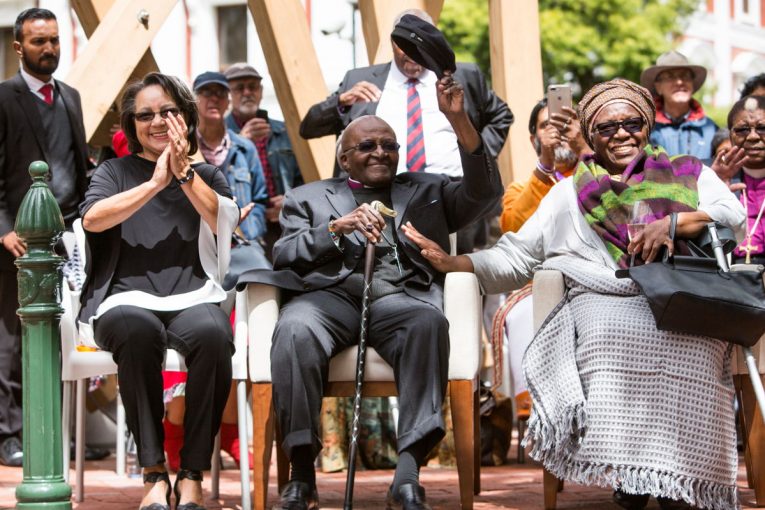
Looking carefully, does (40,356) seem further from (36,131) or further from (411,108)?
(411,108)

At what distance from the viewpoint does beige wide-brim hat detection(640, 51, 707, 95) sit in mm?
8328

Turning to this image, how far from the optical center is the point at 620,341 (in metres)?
5.20

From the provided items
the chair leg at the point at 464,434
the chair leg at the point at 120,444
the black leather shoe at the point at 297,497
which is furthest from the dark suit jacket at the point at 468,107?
the black leather shoe at the point at 297,497

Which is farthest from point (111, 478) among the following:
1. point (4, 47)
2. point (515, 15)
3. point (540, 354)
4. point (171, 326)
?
point (4, 47)

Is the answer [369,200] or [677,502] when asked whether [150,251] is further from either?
[677,502]

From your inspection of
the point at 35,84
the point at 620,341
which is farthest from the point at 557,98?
the point at 35,84

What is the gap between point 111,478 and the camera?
22.4 ft

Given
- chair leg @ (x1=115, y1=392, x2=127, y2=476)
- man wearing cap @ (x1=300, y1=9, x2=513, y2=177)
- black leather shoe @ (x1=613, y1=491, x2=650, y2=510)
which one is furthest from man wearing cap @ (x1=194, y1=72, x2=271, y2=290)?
black leather shoe @ (x1=613, y1=491, x2=650, y2=510)

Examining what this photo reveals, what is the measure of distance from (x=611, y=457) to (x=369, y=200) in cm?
160

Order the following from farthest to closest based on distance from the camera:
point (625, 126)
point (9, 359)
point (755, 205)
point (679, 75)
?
1. point (679, 75)
2. point (9, 359)
3. point (755, 205)
4. point (625, 126)

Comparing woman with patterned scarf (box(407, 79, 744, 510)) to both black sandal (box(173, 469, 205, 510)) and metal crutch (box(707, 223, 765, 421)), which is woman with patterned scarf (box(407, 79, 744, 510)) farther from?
black sandal (box(173, 469, 205, 510))

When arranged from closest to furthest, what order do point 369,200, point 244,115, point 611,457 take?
point 611,457 → point 369,200 → point 244,115

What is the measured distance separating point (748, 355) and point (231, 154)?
144 inches

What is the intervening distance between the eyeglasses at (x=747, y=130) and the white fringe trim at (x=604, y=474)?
6.70ft
